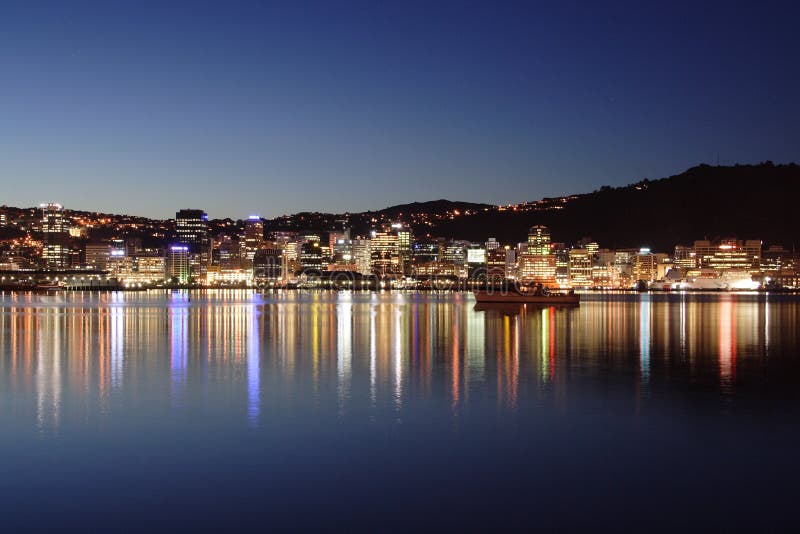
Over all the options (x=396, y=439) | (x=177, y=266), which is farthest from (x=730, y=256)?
(x=396, y=439)

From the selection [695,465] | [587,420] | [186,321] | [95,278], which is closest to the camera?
[695,465]

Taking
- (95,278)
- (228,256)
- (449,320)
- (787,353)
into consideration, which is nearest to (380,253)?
(228,256)

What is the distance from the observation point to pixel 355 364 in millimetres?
17453

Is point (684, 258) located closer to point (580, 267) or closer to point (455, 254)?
point (580, 267)

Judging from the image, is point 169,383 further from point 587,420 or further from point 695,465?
point 695,465

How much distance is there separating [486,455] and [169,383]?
745 cm

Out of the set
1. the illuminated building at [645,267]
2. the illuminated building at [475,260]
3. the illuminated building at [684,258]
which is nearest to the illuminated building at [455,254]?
the illuminated building at [475,260]

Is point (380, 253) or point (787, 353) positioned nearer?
point (787, 353)

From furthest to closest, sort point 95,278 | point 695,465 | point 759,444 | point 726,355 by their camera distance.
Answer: point 95,278 → point 726,355 → point 759,444 → point 695,465

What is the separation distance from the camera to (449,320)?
116 ft

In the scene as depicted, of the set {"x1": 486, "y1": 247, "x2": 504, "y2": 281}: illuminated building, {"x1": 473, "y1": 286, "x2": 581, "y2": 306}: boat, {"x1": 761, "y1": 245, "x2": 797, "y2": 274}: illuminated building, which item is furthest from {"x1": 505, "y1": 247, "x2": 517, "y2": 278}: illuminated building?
{"x1": 473, "y1": 286, "x2": 581, "y2": 306}: boat

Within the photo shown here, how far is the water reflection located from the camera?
12758 millimetres

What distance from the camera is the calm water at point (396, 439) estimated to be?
Answer: 7.13 meters

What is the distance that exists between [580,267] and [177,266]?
73.5 m
